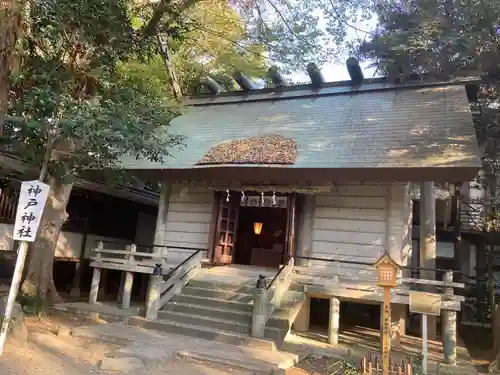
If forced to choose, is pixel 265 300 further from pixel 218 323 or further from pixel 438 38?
pixel 438 38

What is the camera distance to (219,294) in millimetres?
9555

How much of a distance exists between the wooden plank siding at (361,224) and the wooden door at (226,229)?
259 centimetres

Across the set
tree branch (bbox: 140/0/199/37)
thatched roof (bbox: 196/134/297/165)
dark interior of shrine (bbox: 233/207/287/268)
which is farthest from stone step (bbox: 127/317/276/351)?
dark interior of shrine (bbox: 233/207/287/268)

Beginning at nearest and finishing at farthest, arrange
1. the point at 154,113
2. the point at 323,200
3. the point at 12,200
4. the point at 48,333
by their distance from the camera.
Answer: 1. the point at 48,333
2. the point at 154,113
3. the point at 323,200
4. the point at 12,200

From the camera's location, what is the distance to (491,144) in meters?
12.6

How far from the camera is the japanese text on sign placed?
6.53 m

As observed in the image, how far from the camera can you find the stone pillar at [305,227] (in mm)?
11156

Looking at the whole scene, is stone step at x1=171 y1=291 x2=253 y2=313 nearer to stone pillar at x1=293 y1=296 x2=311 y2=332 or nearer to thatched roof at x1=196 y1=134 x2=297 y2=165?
stone pillar at x1=293 y1=296 x2=311 y2=332

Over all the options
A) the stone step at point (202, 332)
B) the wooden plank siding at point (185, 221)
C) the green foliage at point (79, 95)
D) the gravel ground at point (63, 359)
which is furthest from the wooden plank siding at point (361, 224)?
the green foliage at point (79, 95)

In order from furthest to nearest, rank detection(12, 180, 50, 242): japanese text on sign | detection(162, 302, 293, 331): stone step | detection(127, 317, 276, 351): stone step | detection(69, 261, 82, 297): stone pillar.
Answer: detection(69, 261, 82, 297): stone pillar < detection(162, 302, 293, 331): stone step < detection(127, 317, 276, 351): stone step < detection(12, 180, 50, 242): japanese text on sign

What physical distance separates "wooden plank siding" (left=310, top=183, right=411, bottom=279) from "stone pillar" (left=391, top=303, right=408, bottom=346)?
0.95 m

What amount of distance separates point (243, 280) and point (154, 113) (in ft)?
14.5

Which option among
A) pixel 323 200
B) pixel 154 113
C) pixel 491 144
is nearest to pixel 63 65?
pixel 154 113

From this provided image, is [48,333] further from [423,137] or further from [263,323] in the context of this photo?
[423,137]
